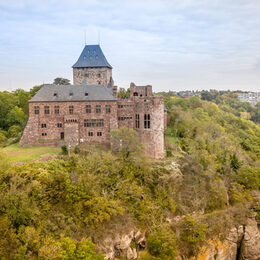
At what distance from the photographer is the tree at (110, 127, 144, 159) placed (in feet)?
126

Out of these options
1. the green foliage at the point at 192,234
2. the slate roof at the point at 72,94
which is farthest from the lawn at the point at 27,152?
→ the green foliage at the point at 192,234

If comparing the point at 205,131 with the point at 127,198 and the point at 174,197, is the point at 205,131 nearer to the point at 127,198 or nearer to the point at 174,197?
the point at 174,197

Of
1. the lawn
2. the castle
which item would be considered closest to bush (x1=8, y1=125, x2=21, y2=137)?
the lawn

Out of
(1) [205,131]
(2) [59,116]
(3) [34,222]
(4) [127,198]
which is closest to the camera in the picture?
(3) [34,222]

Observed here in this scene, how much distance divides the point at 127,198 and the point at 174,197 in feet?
27.5

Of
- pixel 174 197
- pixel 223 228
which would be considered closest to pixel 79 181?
pixel 174 197

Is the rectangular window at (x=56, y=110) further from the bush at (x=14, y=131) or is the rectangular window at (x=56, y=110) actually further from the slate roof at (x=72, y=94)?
the bush at (x=14, y=131)

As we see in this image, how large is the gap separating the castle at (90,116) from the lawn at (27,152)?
5.95ft

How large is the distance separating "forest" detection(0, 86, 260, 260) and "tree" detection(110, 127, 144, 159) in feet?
0.53

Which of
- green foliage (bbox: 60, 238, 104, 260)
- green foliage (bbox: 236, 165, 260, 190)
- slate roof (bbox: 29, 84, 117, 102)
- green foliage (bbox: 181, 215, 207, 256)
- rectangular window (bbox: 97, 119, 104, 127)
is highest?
slate roof (bbox: 29, 84, 117, 102)

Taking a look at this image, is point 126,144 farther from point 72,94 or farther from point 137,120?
point 72,94

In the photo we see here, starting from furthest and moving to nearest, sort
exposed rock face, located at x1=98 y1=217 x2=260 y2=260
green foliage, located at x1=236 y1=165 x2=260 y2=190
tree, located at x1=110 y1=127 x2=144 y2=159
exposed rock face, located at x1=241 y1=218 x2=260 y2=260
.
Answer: green foliage, located at x1=236 y1=165 x2=260 y2=190
exposed rock face, located at x1=241 y1=218 x2=260 y2=260
tree, located at x1=110 y1=127 x2=144 y2=159
exposed rock face, located at x1=98 y1=217 x2=260 y2=260

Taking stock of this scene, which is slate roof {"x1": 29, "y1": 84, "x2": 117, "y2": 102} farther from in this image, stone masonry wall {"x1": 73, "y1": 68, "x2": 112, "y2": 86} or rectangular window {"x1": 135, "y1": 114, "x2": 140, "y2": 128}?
stone masonry wall {"x1": 73, "y1": 68, "x2": 112, "y2": 86}

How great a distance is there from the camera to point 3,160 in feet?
93.0
